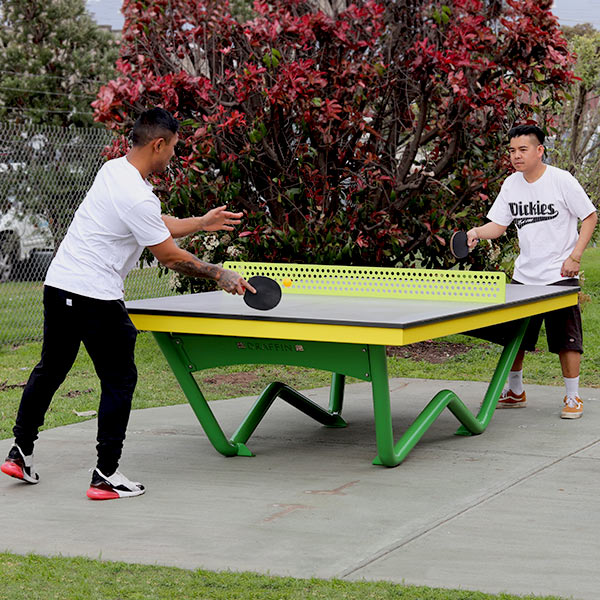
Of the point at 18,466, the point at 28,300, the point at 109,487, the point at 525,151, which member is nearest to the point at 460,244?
the point at 525,151

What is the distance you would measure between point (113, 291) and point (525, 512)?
2326 millimetres

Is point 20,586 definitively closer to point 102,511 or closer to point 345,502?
point 102,511

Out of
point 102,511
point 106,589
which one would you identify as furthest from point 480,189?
point 106,589

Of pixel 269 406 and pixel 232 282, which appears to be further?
pixel 269 406

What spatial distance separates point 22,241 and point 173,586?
11.1 meters

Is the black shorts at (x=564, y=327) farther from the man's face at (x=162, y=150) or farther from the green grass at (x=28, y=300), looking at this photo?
the green grass at (x=28, y=300)

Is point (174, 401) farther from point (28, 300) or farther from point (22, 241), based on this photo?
point (22, 241)

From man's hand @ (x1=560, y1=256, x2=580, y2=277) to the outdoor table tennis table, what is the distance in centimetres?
47

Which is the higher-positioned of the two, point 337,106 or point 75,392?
point 337,106

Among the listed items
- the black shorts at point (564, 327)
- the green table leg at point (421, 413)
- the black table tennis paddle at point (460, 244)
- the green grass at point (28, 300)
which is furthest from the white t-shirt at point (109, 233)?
the green grass at point (28, 300)

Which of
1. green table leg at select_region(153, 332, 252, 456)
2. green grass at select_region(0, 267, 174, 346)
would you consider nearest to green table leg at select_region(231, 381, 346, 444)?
green table leg at select_region(153, 332, 252, 456)

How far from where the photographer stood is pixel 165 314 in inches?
238

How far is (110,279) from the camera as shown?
557cm

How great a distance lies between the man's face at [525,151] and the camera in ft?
24.9
